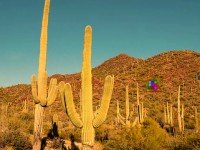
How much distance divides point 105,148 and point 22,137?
4.07 metres

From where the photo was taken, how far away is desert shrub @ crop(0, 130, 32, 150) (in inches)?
627

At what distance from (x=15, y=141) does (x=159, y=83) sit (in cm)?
3724

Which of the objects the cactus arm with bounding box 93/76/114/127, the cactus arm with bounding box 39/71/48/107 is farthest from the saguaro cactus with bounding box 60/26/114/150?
the cactus arm with bounding box 39/71/48/107

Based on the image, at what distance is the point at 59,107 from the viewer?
126ft

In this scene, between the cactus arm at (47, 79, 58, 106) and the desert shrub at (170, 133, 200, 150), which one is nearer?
the cactus arm at (47, 79, 58, 106)

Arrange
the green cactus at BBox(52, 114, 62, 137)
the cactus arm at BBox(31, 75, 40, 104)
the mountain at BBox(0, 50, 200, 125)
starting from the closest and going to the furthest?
1. the cactus arm at BBox(31, 75, 40, 104)
2. the green cactus at BBox(52, 114, 62, 137)
3. the mountain at BBox(0, 50, 200, 125)

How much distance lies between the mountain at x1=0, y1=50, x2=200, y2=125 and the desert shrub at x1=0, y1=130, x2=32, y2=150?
17.5 m

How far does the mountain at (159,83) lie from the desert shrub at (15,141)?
57.6 feet

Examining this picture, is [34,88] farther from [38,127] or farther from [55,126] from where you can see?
[55,126]

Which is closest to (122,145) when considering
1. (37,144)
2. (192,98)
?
(37,144)

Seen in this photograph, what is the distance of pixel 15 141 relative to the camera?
52.5ft

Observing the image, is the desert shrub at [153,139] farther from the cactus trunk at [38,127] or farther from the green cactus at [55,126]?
the cactus trunk at [38,127]

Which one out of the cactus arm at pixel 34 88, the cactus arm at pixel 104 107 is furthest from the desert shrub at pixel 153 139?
the cactus arm at pixel 104 107

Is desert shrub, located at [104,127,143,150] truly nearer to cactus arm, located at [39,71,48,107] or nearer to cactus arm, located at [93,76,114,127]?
cactus arm, located at [39,71,48,107]
